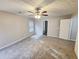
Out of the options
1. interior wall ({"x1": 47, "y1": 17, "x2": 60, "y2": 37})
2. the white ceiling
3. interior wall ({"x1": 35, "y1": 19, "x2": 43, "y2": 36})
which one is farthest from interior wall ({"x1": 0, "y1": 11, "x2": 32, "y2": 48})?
interior wall ({"x1": 35, "y1": 19, "x2": 43, "y2": 36})

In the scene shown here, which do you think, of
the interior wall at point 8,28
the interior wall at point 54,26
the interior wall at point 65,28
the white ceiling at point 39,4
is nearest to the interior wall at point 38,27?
the interior wall at point 54,26

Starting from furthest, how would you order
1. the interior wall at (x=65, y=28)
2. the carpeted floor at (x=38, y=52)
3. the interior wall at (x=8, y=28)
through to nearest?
the interior wall at (x=65, y=28), the interior wall at (x=8, y=28), the carpeted floor at (x=38, y=52)

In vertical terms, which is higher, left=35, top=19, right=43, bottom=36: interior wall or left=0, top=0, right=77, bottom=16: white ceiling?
left=0, top=0, right=77, bottom=16: white ceiling

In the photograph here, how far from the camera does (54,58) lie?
340 cm

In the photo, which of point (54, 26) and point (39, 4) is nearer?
point (39, 4)

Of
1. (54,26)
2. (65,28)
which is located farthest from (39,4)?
(54,26)

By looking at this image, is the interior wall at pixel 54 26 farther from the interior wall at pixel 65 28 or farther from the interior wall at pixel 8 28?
the interior wall at pixel 8 28

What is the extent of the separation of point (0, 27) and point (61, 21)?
183 inches

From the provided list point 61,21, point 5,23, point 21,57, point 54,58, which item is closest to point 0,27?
point 5,23

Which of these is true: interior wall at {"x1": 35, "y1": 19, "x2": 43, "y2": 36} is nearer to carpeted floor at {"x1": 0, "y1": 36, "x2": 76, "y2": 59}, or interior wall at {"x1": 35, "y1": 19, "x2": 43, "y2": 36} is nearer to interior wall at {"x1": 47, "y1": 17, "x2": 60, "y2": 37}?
interior wall at {"x1": 47, "y1": 17, "x2": 60, "y2": 37}

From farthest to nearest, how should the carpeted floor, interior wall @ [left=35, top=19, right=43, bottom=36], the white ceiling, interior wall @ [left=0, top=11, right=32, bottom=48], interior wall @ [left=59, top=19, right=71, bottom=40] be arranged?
1. interior wall @ [left=35, top=19, right=43, bottom=36]
2. interior wall @ [left=59, top=19, right=71, bottom=40]
3. interior wall @ [left=0, top=11, right=32, bottom=48]
4. the carpeted floor
5. the white ceiling

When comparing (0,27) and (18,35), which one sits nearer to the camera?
(0,27)

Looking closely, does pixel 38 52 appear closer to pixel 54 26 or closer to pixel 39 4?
pixel 39 4

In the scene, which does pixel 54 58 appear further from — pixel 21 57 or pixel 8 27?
pixel 8 27
